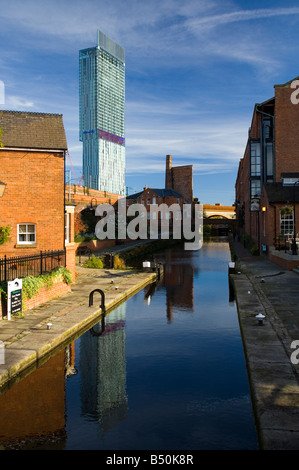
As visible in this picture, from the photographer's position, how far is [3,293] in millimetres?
14125

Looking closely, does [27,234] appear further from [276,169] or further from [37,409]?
[276,169]

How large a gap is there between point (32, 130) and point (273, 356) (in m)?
16.4

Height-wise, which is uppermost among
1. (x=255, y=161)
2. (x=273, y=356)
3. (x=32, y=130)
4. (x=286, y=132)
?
(x=286, y=132)

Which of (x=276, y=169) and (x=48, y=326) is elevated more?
(x=276, y=169)

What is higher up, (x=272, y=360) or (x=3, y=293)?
(x=3, y=293)

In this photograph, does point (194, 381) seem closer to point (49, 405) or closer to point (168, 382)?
point (168, 382)

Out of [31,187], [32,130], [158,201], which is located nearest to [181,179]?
[158,201]

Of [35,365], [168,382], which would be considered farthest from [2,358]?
[168,382]

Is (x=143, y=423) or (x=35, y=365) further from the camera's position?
(x=35, y=365)

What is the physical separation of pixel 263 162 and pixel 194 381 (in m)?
36.5

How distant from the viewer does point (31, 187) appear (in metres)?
20.5

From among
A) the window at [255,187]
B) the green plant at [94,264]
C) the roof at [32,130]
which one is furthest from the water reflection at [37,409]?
the window at [255,187]

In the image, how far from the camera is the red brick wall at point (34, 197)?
20.3 m

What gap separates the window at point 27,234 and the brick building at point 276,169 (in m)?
18.3
